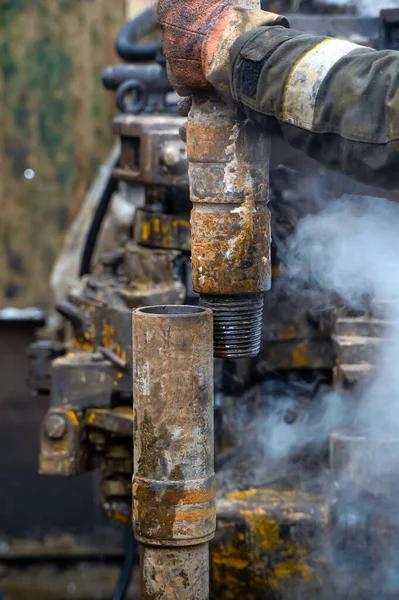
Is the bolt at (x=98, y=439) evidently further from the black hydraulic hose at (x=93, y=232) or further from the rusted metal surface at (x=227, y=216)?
the black hydraulic hose at (x=93, y=232)

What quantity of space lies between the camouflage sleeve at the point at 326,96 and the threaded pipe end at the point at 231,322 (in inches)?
16.6

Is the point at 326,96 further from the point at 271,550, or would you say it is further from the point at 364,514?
the point at 271,550

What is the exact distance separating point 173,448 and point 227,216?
0.56 metres

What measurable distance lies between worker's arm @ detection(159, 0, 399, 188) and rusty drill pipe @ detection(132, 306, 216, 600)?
1.59 ft

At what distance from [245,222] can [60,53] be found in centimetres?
318

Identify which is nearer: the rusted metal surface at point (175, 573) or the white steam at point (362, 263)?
the rusted metal surface at point (175, 573)

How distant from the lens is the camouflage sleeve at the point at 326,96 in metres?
2.06

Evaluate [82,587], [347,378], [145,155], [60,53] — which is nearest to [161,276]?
[145,155]

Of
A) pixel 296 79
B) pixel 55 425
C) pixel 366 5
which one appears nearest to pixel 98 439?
pixel 55 425

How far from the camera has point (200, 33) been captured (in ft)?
7.80

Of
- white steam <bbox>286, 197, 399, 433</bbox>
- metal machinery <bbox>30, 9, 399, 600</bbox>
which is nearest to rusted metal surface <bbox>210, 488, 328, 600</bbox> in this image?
metal machinery <bbox>30, 9, 399, 600</bbox>

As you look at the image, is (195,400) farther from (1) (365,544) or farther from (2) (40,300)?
(2) (40,300)

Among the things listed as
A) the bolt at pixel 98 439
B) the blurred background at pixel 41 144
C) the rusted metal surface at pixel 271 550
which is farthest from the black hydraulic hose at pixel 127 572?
the blurred background at pixel 41 144

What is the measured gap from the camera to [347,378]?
302 centimetres
